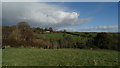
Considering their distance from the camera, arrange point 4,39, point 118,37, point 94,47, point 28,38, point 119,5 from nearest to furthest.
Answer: point 119,5, point 118,37, point 94,47, point 4,39, point 28,38

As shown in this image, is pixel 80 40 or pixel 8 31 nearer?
pixel 80 40

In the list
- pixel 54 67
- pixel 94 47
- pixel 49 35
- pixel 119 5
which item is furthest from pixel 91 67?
pixel 49 35

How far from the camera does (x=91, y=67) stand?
4.53m

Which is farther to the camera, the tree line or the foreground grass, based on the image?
the tree line

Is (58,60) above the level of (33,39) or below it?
below

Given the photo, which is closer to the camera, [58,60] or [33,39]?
[58,60]

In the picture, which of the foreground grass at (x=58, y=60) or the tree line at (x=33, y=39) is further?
the tree line at (x=33, y=39)

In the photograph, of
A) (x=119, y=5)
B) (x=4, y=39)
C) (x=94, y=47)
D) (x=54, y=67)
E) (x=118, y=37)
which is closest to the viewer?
(x=54, y=67)

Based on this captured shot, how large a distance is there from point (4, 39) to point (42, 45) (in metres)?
3.99

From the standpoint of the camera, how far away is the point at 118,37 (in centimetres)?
746

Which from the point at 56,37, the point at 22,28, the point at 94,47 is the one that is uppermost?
the point at 22,28

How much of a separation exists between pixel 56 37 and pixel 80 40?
104 inches

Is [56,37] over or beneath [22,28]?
beneath

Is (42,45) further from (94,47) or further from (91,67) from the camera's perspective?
(91,67)
